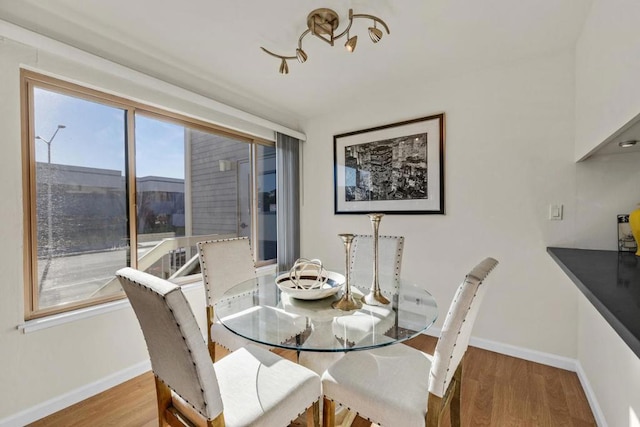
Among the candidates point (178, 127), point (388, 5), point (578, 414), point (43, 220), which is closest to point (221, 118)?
point (178, 127)

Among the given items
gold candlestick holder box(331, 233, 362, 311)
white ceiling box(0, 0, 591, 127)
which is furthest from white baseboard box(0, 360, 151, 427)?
white ceiling box(0, 0, 591, 127)

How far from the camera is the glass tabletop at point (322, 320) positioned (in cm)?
123

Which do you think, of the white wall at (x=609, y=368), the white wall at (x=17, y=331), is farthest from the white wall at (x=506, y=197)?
the white wall at (x=17, y=331)

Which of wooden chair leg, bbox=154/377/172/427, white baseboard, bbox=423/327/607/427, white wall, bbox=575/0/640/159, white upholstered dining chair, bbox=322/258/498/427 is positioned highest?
white wall, bbox=575/0/640/159

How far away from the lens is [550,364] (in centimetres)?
223

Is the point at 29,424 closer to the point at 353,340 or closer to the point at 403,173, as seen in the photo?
the point at 353,340

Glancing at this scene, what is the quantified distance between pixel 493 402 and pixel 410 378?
106cm

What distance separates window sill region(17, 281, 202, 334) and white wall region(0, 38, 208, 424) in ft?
0.10

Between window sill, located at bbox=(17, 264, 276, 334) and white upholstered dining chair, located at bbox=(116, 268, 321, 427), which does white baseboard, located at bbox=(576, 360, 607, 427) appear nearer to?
white upholstered dining chair, located at bbox=(116, 268, 321, 427)

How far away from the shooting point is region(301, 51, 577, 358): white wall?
2.20 m

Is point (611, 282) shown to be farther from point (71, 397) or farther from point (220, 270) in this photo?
point (71, 397)

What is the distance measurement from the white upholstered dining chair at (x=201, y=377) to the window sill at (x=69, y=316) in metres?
1.09

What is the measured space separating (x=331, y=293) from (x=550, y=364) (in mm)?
1996

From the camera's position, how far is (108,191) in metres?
2.11
